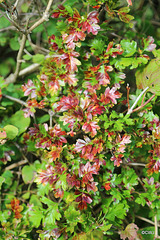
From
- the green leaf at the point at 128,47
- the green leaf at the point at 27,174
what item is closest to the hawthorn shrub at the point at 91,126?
the green leaf at the point at 128,47

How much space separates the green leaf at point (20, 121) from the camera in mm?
1197

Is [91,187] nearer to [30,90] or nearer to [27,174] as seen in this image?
[27,174]

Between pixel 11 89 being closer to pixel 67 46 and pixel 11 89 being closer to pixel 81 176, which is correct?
pixel 67 46

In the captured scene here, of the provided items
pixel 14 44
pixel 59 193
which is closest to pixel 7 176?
pixel 59 193

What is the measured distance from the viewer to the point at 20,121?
122 centimetres

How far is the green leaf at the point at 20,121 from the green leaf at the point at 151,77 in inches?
22.4

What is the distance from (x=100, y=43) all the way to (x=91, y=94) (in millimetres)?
211

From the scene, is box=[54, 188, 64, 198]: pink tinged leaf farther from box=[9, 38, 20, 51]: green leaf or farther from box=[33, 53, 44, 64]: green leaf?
box=[9, 38, 20, 51]: green leaf

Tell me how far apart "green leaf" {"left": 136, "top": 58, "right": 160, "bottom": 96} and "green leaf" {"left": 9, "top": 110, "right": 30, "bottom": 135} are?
1.87 ft

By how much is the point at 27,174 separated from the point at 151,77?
77 cm

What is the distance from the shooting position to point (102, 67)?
999 mm

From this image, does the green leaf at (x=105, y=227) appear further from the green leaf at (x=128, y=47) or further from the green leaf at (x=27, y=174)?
the green leaf at (x=128, y=47)

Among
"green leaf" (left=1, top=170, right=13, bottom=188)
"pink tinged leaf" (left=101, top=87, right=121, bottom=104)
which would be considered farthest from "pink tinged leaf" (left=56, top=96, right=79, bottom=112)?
"green leaf" (left=1, top=170, right=13, bottom=188)

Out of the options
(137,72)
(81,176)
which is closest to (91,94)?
(137,72)
